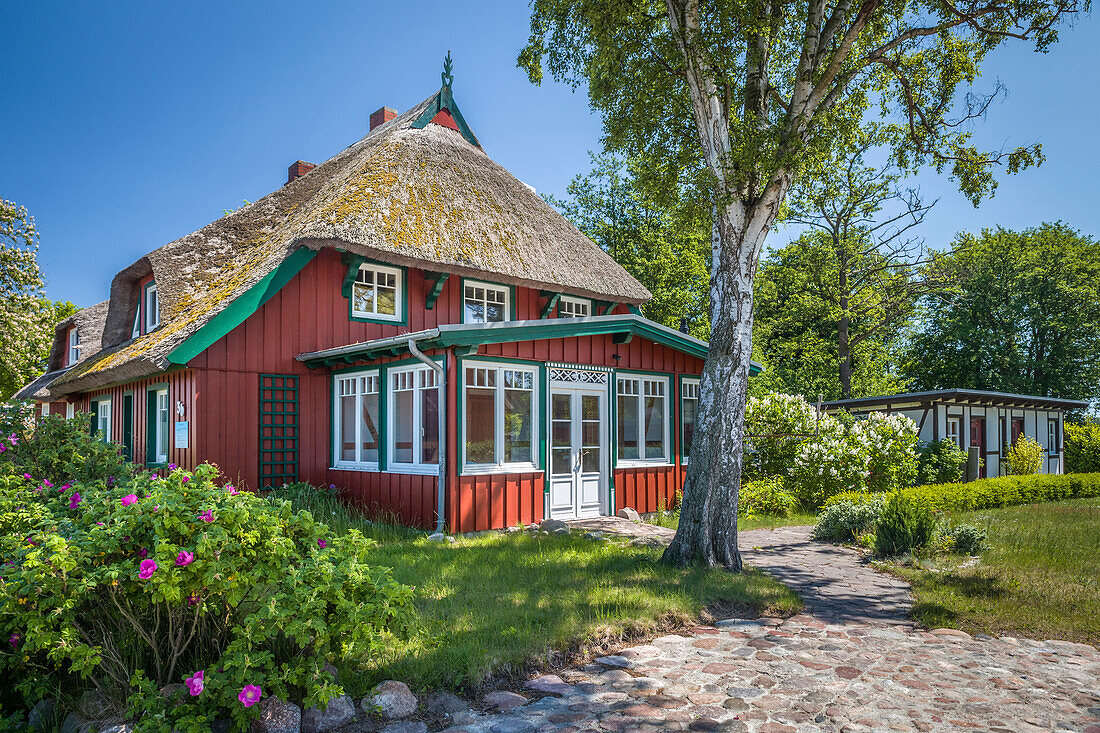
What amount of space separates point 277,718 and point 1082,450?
30.2 meters

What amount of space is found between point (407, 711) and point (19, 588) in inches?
79.4

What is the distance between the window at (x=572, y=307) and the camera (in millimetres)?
14297

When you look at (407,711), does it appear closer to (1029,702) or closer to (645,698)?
(645,698)

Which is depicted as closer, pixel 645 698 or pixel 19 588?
pixel 19 588

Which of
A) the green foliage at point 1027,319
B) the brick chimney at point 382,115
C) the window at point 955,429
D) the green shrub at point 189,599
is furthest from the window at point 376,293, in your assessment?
the green foliage at point 1027,319

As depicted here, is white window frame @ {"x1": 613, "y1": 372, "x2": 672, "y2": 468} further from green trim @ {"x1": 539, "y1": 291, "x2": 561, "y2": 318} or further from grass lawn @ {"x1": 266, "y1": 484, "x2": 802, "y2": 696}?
grass lawn @ {"x1": 266, "y1": 484, "x2": 802, "y2": 696}

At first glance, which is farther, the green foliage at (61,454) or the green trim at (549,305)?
the green trim at (549,305)

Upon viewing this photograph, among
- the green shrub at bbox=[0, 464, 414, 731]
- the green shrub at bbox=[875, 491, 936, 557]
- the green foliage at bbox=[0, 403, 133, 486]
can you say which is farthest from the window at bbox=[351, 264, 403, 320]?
the green shrub at bbox=[875, 491, 936, 557]

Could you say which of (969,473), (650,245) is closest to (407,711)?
(969,473)

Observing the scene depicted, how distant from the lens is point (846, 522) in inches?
409

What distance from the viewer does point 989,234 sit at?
3275 centimetres

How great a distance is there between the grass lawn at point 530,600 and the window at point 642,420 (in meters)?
3.12

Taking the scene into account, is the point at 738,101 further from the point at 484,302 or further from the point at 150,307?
the point at 150,307

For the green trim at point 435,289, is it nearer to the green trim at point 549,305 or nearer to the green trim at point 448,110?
the green trim at point 549,305
